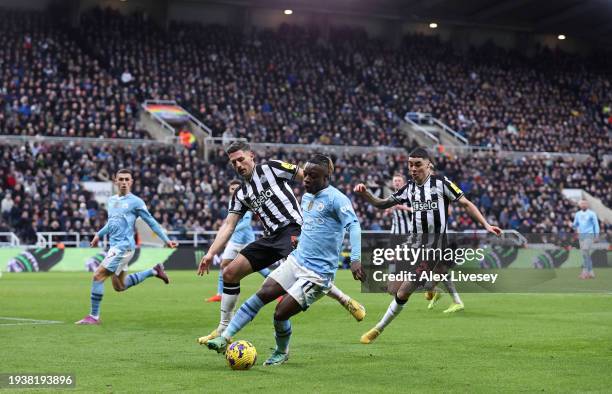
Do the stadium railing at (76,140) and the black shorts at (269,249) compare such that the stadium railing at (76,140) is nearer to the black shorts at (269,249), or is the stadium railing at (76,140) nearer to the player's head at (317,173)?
the black shorts at (269,249)

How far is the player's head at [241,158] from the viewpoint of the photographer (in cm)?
1110

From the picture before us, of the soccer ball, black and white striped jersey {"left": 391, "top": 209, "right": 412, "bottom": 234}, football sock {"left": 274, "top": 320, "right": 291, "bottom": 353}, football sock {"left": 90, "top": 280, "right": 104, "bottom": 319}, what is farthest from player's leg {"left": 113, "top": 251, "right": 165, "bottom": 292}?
the soccer ball

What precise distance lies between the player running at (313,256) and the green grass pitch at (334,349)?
0.45m

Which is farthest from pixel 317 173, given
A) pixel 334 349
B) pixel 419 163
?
pixel 419 163

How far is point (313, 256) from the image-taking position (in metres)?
9.92

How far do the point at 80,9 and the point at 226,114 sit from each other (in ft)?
37.1

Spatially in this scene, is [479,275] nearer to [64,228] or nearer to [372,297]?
[372,297]

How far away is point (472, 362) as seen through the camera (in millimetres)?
10203

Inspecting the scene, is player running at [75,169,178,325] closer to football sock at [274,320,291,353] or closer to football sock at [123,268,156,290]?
football sock at [123,268,156,290]

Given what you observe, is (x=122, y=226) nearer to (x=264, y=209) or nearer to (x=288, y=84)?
(x=264, y=209)

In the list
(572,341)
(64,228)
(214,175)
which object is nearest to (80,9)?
(214,175)

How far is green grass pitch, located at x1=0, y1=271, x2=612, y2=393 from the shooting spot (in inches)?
344

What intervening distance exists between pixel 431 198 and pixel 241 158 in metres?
3.45

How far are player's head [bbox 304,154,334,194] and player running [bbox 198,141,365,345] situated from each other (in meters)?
1.15
